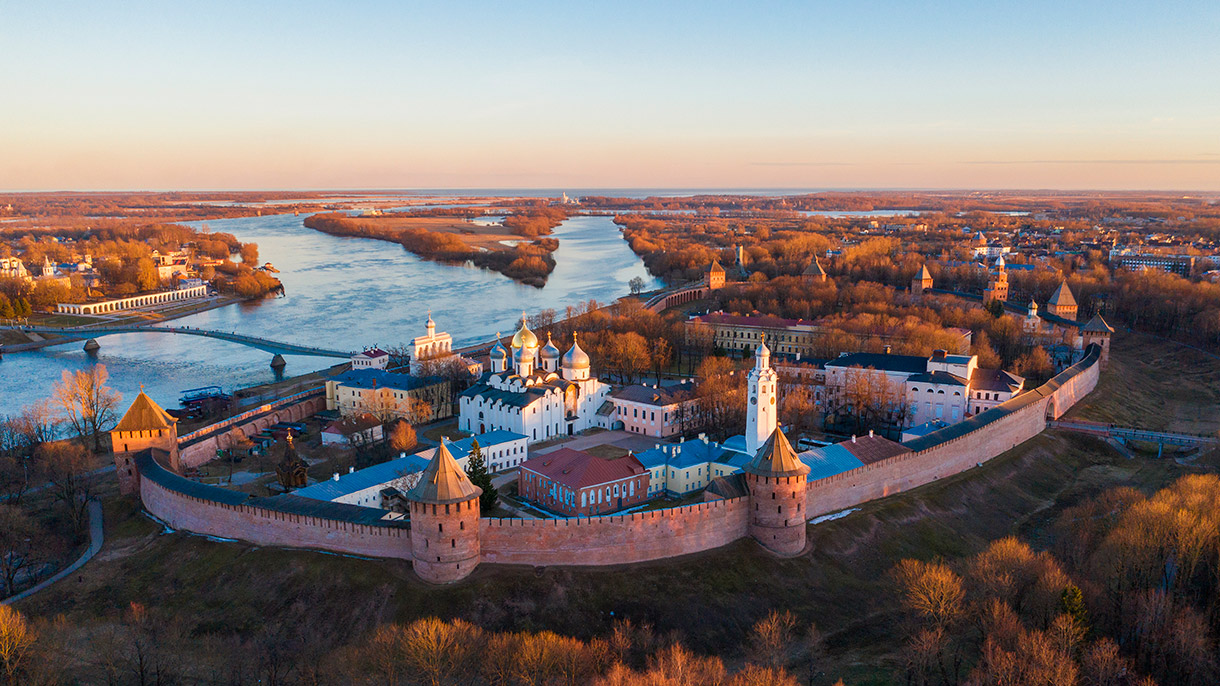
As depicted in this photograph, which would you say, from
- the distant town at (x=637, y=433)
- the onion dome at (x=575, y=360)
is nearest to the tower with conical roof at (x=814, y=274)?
the distant town at (x=637, y=433)

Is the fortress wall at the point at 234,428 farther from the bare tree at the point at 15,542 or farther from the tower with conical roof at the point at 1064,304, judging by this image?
the tower with conical roof at the point at 1064,304

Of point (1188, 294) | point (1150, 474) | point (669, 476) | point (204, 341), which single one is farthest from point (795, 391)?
point (204, 341)

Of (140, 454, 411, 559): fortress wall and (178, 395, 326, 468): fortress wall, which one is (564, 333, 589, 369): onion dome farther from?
(140, 454, 411, 559): fortress wall

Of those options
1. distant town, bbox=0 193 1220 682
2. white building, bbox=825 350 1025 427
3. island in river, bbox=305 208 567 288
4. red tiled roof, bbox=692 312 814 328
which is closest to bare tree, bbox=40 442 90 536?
distant town, bbox=0 193 1220 682

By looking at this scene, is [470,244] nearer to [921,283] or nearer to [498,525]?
[921,283]

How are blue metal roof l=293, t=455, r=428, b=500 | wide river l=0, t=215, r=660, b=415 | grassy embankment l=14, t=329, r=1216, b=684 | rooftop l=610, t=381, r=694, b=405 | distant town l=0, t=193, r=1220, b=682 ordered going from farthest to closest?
wide river l=0, t=215, r=660, b=415, rooftop l=610, t=381, r=694, b=405, blue metal roof l=293, t=455, r=428, b=500, distant town l=0, t=193, r=1220, b=682, grassy embankment l=14, t=329, r=1216, b=684
